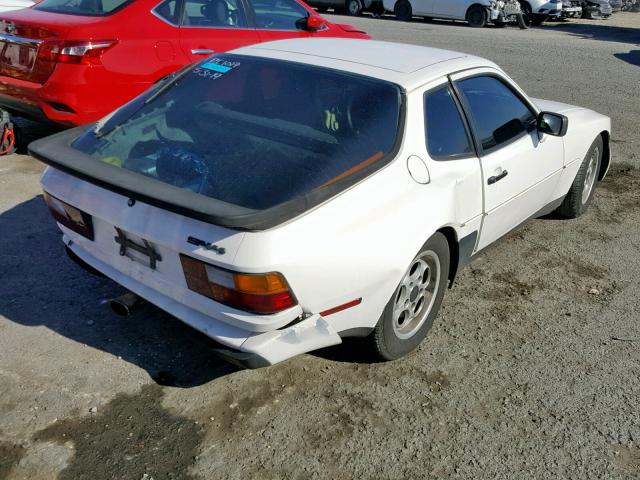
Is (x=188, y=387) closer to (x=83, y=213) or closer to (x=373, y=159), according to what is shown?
(x=83, y=213)

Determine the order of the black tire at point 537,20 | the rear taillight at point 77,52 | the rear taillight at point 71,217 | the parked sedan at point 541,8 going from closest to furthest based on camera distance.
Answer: the rear taillight at point 71,217 < the rear taillight at point 77,52 < the parked sedan at point 541,8 < the black tire at point 537,20

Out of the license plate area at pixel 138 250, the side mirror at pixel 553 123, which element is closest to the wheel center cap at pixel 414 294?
the license plate area at pixel 138 250

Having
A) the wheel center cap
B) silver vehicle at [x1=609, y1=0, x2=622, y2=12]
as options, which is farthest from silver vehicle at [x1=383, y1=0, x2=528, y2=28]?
the wheel center cap

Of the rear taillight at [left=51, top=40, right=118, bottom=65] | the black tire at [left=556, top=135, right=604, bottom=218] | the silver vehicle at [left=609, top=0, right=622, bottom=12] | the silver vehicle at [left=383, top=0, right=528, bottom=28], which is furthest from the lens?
the silver vehicle at [left=609, top=0, right=622, bottom=12]

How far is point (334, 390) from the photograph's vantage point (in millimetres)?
3164

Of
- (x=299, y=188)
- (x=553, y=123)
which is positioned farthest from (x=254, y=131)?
(x=553, y=123)

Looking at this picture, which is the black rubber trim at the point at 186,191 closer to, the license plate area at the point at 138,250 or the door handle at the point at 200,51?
the license plate area at the point at 138,250

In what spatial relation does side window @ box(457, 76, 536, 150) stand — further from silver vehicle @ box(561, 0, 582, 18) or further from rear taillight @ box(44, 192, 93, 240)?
silver vehicle @ box(561, 0, 582, 18)

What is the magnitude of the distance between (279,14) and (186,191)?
15.5ft

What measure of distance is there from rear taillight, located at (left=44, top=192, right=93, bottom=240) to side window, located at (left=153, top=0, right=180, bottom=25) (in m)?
3.21

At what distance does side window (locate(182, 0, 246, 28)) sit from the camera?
20.2 feet

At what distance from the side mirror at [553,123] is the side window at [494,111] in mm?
80

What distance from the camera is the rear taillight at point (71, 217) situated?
3057 mm

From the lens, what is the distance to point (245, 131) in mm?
3186
